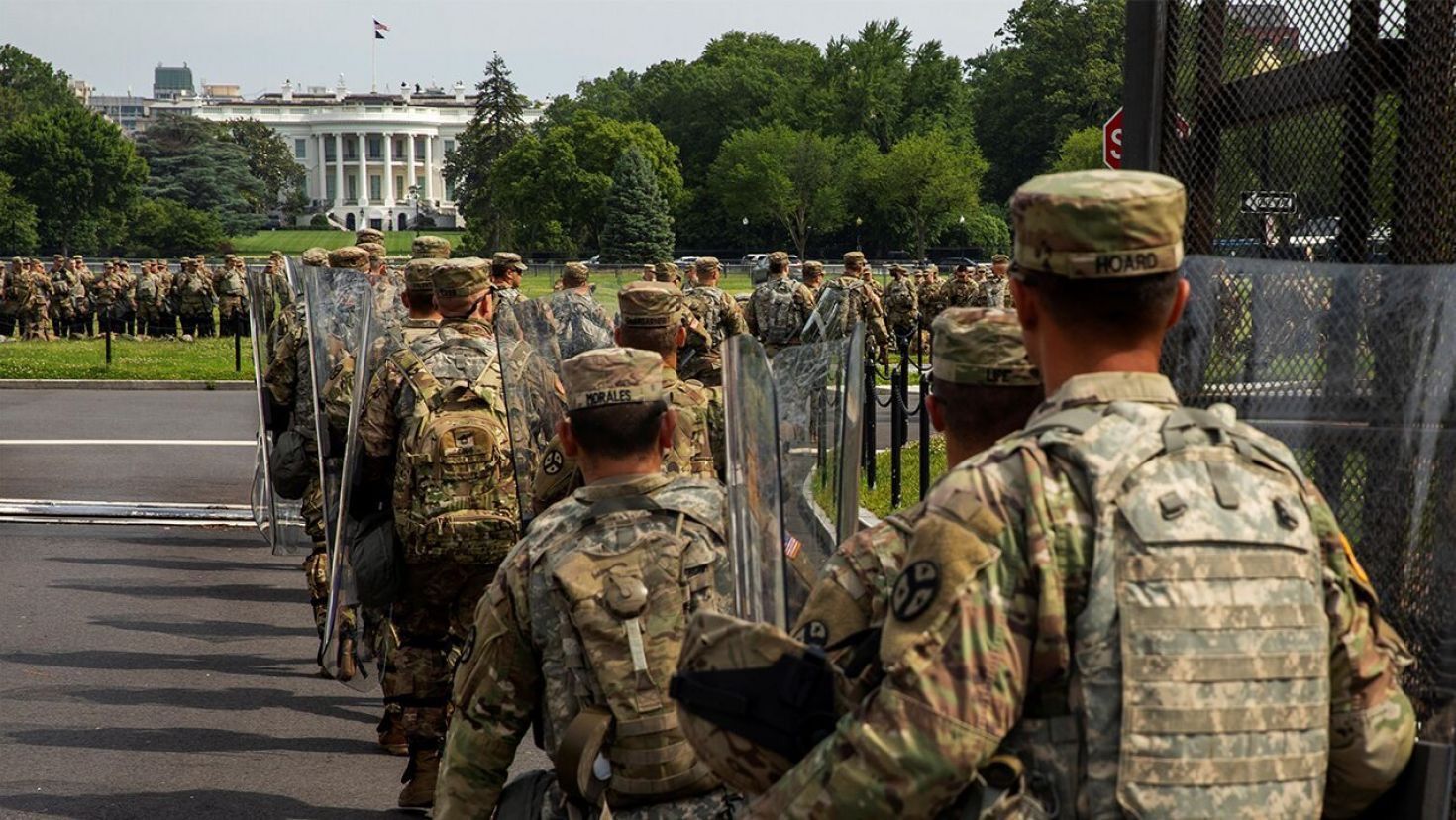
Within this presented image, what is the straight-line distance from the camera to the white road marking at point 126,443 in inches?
714

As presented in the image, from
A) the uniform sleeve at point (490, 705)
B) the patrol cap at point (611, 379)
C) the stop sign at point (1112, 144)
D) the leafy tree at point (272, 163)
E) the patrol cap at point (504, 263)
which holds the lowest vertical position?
the uniform sleeve at point (490, 705)

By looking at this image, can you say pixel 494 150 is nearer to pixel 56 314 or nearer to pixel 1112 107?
pixel 1112 107

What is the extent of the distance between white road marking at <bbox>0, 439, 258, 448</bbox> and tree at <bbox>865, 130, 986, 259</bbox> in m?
71.7

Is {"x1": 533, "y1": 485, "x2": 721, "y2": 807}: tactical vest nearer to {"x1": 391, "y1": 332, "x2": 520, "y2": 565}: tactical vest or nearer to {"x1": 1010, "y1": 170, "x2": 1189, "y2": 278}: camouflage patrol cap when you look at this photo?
{"x1": 1010, "y1": 170, "x2": 1189, "y2": 278}: camouflage patrol cap

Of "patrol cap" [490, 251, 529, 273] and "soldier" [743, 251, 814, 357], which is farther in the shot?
"soldier" [743, 251, 814, 357]

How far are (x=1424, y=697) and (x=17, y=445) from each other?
1685 centimetres

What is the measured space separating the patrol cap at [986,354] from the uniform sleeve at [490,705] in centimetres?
94

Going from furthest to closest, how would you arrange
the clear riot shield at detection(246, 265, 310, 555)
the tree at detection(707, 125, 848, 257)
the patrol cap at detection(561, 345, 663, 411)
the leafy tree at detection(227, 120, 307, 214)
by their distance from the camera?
the leafy tree at detection(227, 120, 307, 214), the tree at detection(707, 125, 848, 257), the clear riot shield at detection(246, 265, 310, 555), the patrol cap at detection(561, 345, 663, 411)

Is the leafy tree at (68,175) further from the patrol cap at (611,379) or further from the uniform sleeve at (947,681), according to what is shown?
the uniform sleeve at (947,681)

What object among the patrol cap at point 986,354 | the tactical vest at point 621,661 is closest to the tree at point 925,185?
the tactical vest at point 621,661

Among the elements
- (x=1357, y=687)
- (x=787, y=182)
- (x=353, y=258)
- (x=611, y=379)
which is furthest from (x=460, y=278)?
(x=787, y=182)

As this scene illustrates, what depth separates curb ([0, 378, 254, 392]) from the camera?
83.3ft

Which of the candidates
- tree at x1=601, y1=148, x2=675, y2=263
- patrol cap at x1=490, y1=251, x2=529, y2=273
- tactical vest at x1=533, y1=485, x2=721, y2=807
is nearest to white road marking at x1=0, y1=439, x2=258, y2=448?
patrol cap at x1=490, y1=251, x2=529, y2=273

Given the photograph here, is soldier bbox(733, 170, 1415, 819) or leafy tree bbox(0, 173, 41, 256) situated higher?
leafy tree bbox(0, 173, 41, 256)
